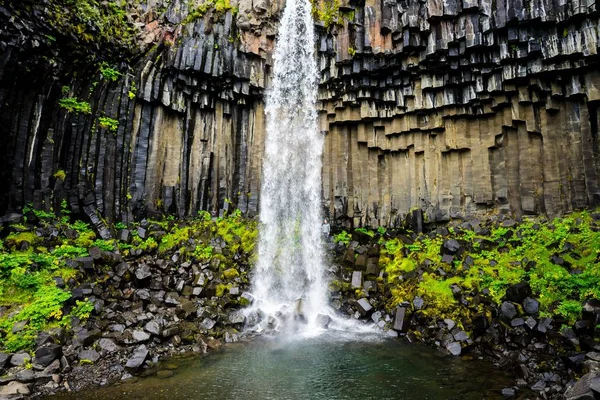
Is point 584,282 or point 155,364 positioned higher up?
point 584,282

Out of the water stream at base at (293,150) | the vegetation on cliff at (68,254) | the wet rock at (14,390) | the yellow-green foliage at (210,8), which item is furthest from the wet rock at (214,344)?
the yellow-green foliage at (210,8)

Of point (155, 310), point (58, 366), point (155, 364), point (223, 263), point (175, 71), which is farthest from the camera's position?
point (175, 71)

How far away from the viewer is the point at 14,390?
7539mm

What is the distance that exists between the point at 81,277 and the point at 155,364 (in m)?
4.12

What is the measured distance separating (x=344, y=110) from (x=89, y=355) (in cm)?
1314

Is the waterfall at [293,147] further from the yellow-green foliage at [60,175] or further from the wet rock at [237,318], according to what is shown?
the yellow-green foliage at [60,175]

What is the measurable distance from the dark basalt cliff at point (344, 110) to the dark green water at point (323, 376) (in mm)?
7381

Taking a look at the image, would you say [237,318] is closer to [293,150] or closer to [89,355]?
[89,355]

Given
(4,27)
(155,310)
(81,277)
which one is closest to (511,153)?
(155,310)

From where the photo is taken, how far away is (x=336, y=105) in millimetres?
16984

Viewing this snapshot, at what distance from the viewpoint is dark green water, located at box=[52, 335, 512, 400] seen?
7.49 m

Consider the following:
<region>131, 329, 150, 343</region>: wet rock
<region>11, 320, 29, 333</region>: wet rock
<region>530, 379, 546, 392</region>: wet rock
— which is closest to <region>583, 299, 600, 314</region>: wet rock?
<region>530, 379, 546, 392</region>: wet rock

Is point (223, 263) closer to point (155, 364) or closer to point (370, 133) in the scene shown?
point (155, 364)

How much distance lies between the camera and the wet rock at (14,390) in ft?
24.4
